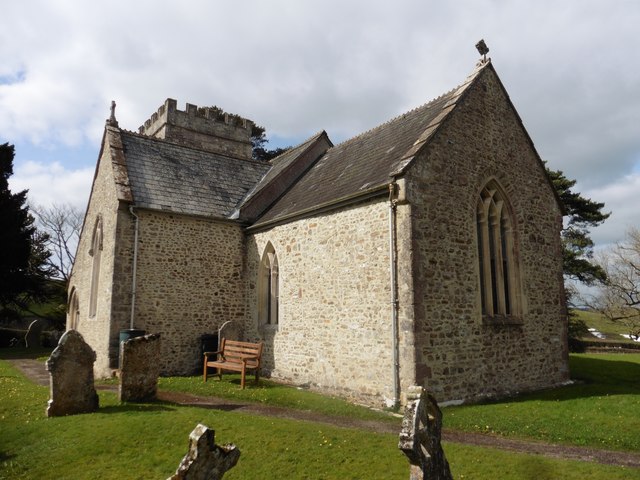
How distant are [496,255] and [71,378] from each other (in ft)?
35.7

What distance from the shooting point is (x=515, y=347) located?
12.5m

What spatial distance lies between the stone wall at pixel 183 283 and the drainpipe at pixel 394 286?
7.16 metres

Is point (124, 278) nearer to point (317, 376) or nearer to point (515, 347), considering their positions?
point (317, 376)

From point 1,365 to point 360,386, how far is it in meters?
13.8

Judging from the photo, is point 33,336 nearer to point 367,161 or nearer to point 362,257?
point 367,161

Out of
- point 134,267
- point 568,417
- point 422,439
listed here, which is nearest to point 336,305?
point 568,417

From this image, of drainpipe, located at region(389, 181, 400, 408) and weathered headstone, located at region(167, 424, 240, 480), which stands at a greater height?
drainpipe, located at region(389, 181, 400, 408)

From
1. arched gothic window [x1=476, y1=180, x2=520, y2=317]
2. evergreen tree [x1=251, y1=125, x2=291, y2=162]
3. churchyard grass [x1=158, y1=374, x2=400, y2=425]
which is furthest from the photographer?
evergreen tree [x1=251, y1=125, x2=291, y2=162]

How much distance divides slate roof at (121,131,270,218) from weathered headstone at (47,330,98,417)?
670cm

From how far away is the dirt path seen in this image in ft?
24.4

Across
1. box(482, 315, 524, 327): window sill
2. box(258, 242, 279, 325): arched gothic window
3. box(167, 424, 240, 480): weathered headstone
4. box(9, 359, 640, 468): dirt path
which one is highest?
box(258, 242, 279, 325): arched gothic window

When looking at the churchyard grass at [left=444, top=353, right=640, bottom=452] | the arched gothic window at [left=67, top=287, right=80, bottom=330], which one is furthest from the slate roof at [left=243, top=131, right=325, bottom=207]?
the churchyard grass at [left=444, top=353, right=640, bottom=452]

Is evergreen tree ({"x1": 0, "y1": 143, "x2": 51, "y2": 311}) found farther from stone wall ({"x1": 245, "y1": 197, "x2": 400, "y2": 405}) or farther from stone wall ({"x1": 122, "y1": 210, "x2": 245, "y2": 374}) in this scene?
stone wall ({"x1": 245, "y1": 197, "x2": 400, "y2": 405})

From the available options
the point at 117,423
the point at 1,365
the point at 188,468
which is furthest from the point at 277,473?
the point at 1,365
